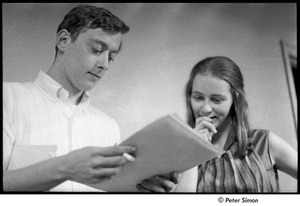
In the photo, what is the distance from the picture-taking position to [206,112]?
1218 mm

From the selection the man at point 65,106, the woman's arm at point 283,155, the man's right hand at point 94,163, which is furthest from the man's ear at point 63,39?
the woman's arm at point 283,155

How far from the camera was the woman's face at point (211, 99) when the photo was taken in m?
1.22

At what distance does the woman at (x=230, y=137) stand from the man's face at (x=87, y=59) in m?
0.26

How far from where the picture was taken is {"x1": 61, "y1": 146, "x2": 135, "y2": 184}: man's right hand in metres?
1.00

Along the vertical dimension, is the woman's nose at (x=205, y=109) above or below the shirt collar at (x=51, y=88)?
below

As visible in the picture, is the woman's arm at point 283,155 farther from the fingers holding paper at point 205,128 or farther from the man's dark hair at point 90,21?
the man's dark hair at point 90,21

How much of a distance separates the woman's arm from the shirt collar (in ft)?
2.02

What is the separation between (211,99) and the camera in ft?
4.00

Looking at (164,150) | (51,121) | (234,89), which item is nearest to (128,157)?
(164,150)

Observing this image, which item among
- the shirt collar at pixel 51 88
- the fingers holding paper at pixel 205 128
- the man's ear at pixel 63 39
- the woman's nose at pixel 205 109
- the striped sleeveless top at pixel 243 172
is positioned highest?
the man's ear at pixel 63 39

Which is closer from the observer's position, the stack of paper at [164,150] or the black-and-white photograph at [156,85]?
the stack of paper at [164,150]

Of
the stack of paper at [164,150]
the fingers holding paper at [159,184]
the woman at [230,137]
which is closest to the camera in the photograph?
the stack of paper at [164,150]

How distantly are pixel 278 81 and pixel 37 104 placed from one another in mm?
718

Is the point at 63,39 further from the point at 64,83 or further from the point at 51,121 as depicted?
the point at 51,121
